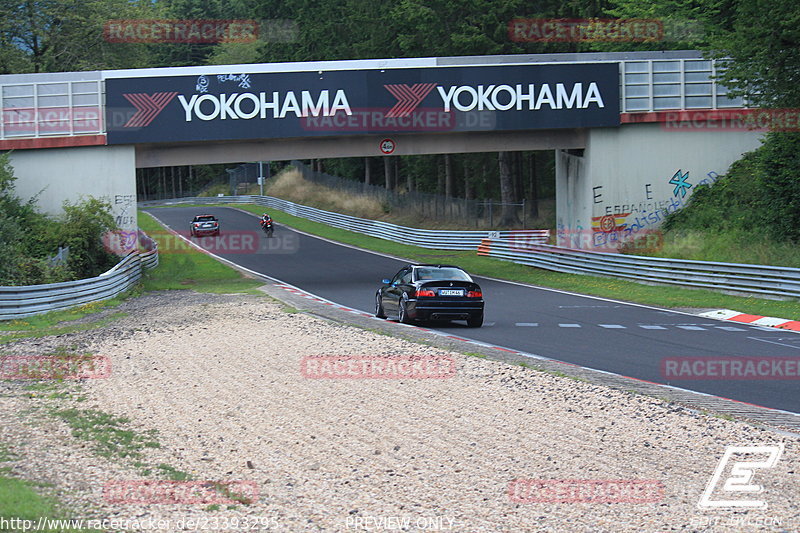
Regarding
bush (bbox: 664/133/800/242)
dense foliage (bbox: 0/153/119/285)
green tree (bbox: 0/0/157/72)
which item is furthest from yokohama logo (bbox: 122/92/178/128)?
green tree (bbox: 0/0/157/72)

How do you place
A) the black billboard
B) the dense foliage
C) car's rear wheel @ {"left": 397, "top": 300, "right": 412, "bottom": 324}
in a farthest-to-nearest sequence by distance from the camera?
the black billboard
the dense foliage
car's rear wheel @ {"left": 397, "top": 300, "right": 412, "bottom": 324}

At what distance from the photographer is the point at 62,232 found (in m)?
31.0

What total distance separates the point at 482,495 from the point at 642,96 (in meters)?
30.2

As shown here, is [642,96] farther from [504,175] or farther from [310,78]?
[504,175]

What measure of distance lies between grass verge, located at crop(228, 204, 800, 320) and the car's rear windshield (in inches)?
277

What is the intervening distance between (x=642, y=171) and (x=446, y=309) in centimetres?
1811

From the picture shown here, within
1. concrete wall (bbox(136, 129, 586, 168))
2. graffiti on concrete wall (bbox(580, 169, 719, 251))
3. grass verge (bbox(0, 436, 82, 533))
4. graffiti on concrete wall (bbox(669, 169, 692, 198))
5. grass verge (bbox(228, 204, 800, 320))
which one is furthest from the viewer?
graffiti on concrete wall (bbox(669, 169, 692, 198))

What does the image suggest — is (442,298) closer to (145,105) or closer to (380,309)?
(380,309)

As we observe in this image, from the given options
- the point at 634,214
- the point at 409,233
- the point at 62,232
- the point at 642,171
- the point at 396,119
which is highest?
the point at 396,119

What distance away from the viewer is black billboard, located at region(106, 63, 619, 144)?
33188mm

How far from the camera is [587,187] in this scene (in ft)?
117

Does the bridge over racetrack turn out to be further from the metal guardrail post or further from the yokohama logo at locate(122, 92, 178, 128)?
the metal guardrail post

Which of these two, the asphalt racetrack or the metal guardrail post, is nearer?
the asphalt racetrack

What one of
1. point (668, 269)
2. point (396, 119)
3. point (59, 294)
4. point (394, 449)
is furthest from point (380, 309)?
point (394, 449)
